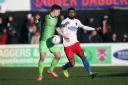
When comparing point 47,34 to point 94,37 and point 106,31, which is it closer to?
point 94,37

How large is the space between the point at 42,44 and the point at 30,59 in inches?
348

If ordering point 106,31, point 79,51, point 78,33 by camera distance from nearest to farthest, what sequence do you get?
point 79,51
point 106,31
point 78,33

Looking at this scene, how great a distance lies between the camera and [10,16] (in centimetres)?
3000

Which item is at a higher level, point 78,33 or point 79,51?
point 79,51

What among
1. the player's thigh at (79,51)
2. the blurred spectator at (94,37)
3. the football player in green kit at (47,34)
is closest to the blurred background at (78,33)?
the blurred spectator at (94,37)

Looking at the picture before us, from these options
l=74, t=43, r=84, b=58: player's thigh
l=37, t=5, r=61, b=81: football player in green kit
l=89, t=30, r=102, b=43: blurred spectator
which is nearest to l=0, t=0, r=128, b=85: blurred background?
l=89, t=30, r=102, b=43: blurred spectator

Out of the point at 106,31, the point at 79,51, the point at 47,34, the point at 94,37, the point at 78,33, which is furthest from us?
the point at 78,33

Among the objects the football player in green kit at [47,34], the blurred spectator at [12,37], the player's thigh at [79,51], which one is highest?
the football player in green kit at [47,34]

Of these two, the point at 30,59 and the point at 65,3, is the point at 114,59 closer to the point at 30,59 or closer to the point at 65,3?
the point at 30,59

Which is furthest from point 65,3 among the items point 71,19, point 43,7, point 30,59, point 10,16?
point 71,19

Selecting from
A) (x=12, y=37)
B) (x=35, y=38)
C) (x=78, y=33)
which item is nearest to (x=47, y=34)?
(x=35, y=38)

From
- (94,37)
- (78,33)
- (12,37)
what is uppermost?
(94,37)

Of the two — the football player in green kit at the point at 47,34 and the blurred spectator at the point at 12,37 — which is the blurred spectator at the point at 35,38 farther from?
the football player in green kit at the point at 47,34

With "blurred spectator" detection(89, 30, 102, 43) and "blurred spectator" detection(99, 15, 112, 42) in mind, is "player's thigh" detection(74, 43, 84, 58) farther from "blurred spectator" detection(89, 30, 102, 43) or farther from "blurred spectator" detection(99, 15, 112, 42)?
"blurred spectator" detection(99, 15, 112, 42)
